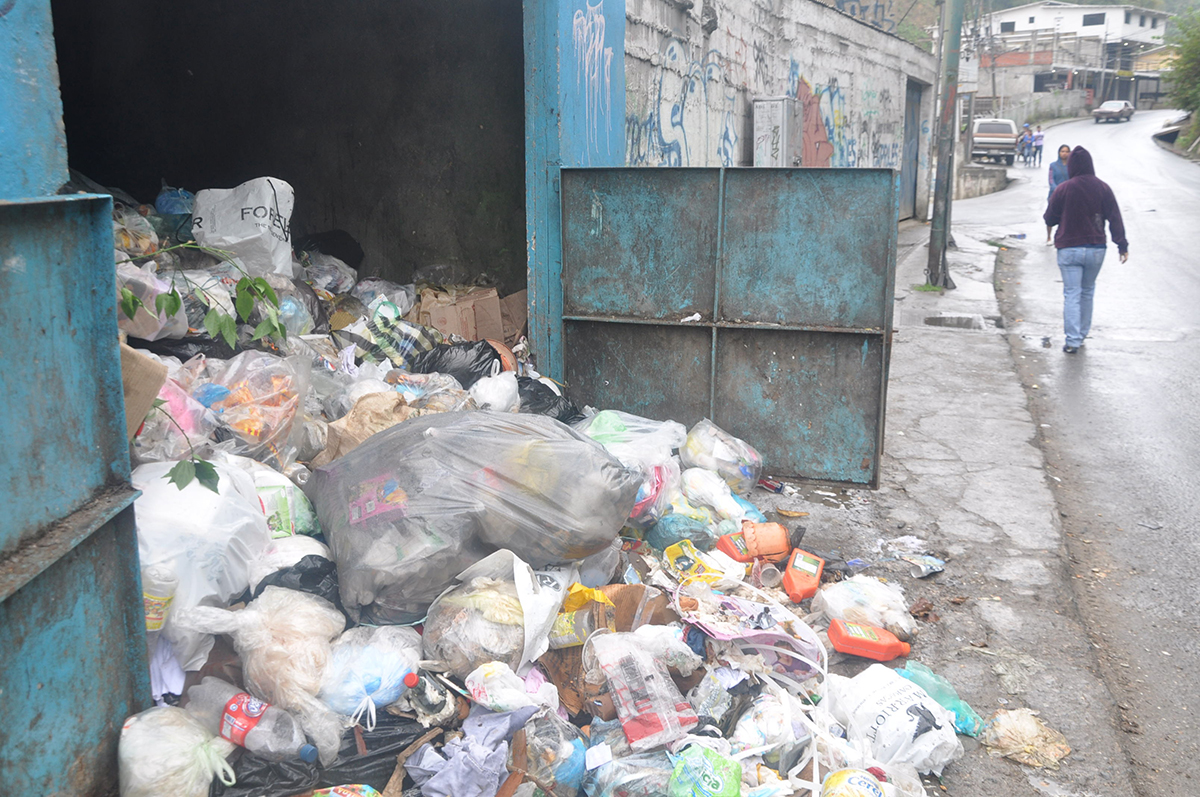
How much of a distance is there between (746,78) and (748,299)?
459cm

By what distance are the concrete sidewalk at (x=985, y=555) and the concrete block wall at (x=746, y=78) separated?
262 centimetres

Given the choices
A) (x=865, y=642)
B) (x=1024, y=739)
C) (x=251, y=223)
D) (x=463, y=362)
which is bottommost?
(x=1024, y=739)

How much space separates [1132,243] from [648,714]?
15738mm

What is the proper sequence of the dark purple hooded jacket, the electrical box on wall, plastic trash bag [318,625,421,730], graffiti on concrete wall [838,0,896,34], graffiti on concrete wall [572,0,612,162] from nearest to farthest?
plastic trash bag [318,625,421,730] < graffiti on concrete wall [572,0,612,162] < the dark purple hooded jacket < the electrical box on wall < graffiti on concrete wall [838,0,896,34]

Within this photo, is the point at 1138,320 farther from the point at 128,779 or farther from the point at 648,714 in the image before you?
the point at 128,779

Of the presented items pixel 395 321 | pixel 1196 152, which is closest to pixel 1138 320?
pixel 395 321

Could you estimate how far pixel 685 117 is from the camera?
22.5 ft

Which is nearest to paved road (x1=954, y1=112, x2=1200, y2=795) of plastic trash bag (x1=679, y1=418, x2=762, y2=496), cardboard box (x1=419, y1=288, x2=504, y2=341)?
plastic trash bag (x1=679, y1=418, x2=762, y2=496)

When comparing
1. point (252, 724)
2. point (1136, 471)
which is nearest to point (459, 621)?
point (252, 724)

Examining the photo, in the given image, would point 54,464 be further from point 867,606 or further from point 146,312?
point 867,606

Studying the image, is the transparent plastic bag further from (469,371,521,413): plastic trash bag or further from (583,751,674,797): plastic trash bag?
(469,371,521,413): plastic trash bag

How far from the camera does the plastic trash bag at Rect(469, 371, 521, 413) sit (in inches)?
171

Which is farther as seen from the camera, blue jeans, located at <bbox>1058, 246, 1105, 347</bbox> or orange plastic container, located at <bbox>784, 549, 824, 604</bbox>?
blue jeans, located at <bbox>1058, 246, 1105, 347</bbox>

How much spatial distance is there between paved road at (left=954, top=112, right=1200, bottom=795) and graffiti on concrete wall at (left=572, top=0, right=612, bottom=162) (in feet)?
11.0
